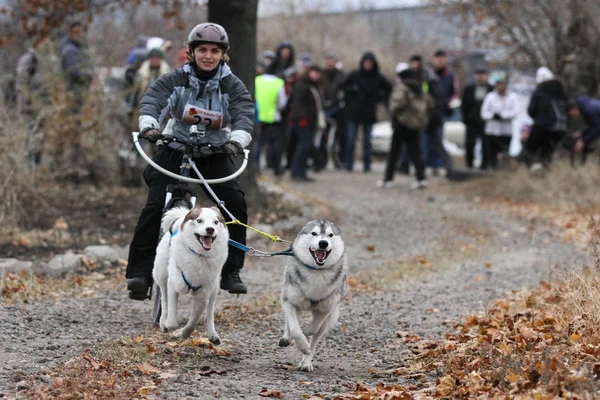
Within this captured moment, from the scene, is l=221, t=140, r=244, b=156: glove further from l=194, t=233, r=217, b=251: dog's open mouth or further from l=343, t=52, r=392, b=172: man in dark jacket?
l=343, t=52, r=392, b=172: man in dark jacket

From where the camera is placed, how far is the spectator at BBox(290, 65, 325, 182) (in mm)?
19078

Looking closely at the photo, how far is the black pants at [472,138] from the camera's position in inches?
827

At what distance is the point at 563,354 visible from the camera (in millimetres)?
6066

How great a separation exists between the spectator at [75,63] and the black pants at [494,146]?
8.87 meters

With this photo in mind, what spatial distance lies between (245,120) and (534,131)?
1180 cm

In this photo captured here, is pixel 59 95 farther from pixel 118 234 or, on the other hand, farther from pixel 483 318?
pixel 483 318

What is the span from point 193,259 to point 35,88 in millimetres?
9350

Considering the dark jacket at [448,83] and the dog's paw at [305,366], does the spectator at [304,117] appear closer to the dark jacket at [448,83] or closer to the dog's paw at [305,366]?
the dark jacket at [448,83]

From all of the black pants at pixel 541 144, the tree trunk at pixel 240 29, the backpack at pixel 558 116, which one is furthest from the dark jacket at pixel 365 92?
the tree trunk at pixel 240 29

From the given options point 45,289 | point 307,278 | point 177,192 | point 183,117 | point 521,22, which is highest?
point 521,22

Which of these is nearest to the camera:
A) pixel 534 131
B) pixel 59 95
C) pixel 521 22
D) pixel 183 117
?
pixel 183 117

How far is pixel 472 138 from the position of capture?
21.6 m

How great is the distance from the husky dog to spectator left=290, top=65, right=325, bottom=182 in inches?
462

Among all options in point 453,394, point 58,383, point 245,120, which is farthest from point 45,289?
point 453,394
